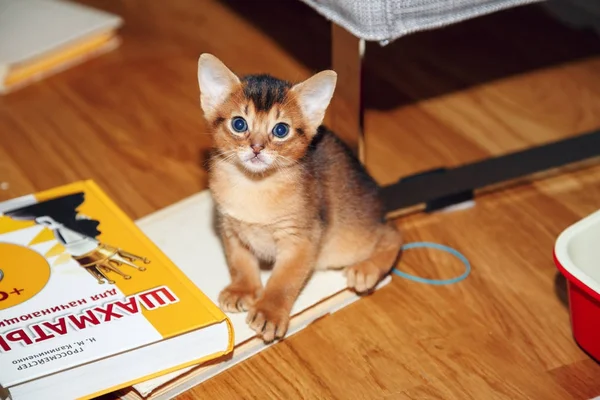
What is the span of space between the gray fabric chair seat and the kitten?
4.5 inches

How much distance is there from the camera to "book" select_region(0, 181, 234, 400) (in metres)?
1.06

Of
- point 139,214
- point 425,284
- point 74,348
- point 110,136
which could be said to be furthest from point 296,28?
point 74,348

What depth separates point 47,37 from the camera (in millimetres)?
1972

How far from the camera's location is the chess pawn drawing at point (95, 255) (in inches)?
47.0

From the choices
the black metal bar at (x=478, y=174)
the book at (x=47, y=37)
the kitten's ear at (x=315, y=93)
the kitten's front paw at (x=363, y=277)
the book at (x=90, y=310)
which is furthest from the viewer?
the book at (x=47, y=37)

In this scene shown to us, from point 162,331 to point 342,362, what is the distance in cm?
28

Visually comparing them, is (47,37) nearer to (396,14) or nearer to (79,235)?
(79,235)

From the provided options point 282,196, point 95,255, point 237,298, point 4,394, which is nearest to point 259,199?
point 282,196

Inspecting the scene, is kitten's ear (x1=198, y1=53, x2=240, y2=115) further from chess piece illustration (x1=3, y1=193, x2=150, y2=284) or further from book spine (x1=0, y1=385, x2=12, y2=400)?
book spine (x1=0, y1=385, x2=12, y2=400)

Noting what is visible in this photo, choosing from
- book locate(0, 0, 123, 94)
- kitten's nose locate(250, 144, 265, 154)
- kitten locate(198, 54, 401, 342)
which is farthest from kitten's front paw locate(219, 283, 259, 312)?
book locate(0, 0, 123, 94)

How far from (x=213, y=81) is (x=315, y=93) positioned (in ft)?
0.48

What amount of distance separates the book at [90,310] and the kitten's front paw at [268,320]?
0.07 meters

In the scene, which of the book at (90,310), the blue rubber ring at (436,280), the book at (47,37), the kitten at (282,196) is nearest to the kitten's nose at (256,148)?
the kitten at (282,196)

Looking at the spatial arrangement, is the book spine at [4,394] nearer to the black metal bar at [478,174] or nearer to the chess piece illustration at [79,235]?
the chess piece illustration at [79,235]
